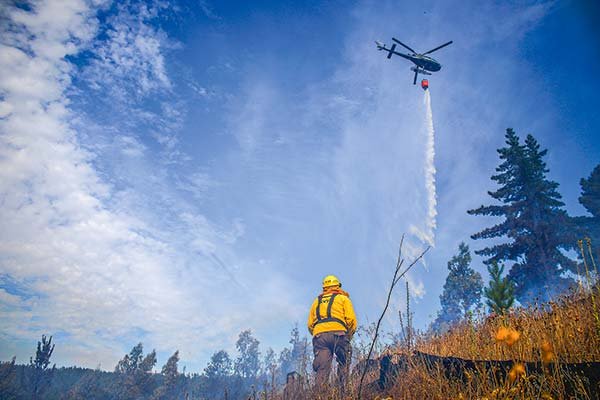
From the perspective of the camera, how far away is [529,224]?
18078 millimetres

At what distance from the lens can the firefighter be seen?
6320mm

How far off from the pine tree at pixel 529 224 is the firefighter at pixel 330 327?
15.2 m

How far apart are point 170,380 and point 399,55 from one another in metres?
48.7

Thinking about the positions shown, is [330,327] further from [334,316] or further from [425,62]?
[425,62]

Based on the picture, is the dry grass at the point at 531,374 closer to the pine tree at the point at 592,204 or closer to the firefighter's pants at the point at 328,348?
the firefighter's pants at the point at 328,348

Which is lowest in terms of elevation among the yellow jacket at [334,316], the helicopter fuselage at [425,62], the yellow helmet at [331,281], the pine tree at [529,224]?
the yellow jacket at [334,316]

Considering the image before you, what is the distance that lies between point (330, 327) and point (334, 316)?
9.5 inches

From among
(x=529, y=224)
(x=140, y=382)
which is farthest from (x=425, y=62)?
(x=140, y=382)

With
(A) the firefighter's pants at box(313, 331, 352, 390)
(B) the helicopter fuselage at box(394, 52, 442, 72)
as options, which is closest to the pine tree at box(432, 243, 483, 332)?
(B) the helicopter fuselage at box(394, 52, 442, 72)

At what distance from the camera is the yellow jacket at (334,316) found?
6527 millimetres

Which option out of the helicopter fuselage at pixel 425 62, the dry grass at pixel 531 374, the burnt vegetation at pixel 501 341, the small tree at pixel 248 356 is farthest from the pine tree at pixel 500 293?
the small tree at pixel 248 356

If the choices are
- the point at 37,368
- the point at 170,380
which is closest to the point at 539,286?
the point at 170,380

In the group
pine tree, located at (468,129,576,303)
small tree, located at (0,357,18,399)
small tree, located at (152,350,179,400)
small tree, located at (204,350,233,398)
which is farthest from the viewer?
small tree, located at (204,350,233,398)

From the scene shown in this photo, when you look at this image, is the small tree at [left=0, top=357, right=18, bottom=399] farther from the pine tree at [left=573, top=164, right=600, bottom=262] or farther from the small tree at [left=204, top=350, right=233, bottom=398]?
the pine tree at [left=573, top=164, right=600, bottom=262]
